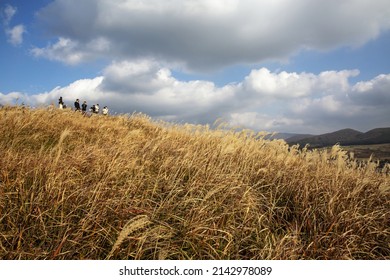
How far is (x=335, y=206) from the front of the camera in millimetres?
4805

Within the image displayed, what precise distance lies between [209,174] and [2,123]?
6494mm

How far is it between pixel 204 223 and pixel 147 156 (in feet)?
8.76

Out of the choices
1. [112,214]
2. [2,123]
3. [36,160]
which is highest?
[2,123]

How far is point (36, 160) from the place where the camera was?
4.60 meters

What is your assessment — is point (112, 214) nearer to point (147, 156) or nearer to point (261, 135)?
point (147, 156)
